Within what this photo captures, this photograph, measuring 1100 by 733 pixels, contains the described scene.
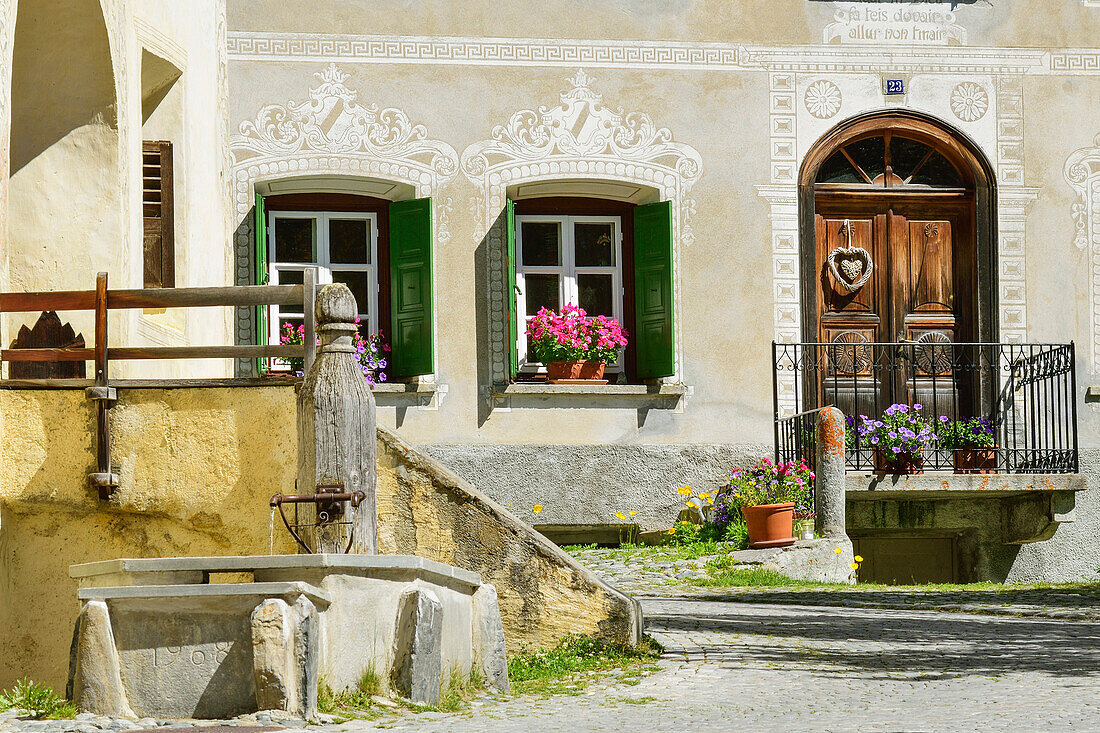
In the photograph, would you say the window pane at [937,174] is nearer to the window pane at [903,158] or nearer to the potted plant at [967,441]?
the window pane at [903,158]

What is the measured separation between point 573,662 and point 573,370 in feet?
20.7

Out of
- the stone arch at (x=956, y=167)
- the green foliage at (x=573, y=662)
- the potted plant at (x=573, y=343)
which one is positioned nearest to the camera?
the green foliage at (x=573, y=662)

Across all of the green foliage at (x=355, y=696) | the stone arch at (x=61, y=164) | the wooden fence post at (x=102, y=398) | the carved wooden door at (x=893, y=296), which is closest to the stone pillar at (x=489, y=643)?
the green foliage at (x=355, y=696)

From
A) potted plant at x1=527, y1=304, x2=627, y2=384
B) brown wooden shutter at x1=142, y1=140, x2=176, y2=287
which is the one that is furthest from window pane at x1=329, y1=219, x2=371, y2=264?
brown wooden shutter at x1=142, y1=140, x2=176, y2=287

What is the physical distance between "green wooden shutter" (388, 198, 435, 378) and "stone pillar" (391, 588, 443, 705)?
7.33 m

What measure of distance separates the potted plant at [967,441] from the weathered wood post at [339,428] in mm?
7951

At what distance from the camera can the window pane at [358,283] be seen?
13641 mm

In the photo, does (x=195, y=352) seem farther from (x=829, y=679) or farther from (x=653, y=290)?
(x=653, y=290)

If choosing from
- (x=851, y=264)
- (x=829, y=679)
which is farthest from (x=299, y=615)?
(x=851, y=264)

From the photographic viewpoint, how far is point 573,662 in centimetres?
728

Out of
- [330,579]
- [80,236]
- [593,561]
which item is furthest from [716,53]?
[330,579]

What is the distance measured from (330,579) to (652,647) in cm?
251

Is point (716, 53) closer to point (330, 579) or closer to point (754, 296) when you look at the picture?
point (754, 296)

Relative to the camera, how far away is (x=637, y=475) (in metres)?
13.4
